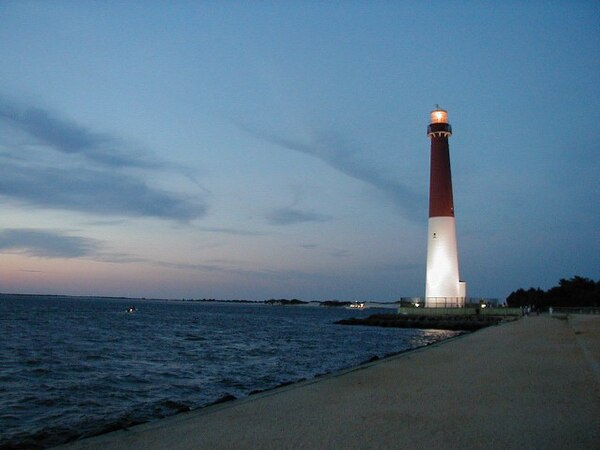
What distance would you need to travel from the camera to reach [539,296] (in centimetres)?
7369

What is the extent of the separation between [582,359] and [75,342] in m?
26.1

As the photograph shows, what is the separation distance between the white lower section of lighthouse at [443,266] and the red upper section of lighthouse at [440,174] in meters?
0.89

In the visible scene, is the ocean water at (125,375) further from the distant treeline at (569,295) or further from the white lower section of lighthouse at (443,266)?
the distant treeline at (569,295)

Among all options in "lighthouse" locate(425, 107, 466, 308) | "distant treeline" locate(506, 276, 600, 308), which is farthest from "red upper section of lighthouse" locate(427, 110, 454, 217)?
"distant treeline" locate(506, 276, 600, 308)

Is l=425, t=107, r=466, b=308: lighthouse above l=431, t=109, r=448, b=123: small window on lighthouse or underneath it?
underneath

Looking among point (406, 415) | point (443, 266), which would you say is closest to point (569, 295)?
point (443, 266)

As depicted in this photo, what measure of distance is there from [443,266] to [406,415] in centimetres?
3969

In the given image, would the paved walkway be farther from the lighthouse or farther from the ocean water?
the lighthouse

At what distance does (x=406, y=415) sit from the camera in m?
7.99

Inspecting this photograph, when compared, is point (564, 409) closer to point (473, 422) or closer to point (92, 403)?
point (473, 422)

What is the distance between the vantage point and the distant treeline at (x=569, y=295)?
64438 mm

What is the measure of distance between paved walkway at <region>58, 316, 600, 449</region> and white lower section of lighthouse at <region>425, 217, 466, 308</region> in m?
33.4

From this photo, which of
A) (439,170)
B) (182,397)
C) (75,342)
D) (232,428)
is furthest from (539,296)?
(232,428)

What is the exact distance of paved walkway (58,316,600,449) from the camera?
21.8ft
